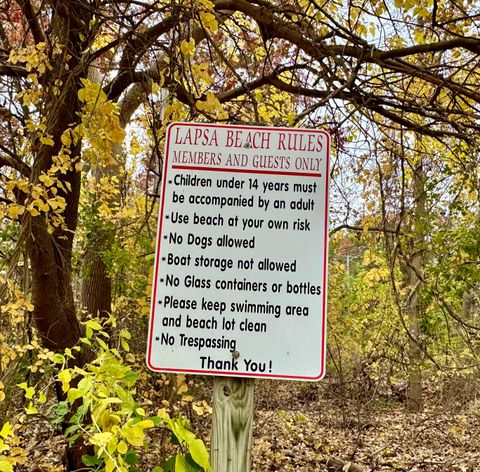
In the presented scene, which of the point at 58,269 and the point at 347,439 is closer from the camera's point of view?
the point at 58,269

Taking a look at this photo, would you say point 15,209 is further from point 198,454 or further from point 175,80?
point 198,454

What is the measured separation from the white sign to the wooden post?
87mm

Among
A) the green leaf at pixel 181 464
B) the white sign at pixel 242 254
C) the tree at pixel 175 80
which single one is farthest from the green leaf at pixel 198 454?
the tree at pixel 175 80

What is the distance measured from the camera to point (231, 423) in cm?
146

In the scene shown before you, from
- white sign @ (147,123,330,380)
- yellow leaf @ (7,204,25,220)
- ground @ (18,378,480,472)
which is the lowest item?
ground @ (18,378,480,472)

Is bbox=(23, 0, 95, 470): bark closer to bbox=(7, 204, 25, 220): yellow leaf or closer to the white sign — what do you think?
bbox=(7, 204, 25, 220): yellow leaf

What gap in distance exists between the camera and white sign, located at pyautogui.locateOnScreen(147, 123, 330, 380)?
1403 mm

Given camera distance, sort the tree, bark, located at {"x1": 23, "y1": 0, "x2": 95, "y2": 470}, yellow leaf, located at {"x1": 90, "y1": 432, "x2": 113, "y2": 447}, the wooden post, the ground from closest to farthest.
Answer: yellow leaf, located at {"x1": 90, "y1": 432, "x2": 113, "y2": 447} → the wooden post → the tree → bark, located at {"x1": 23, "y1": 0, "x2": 95, "y2": 470} → the ground

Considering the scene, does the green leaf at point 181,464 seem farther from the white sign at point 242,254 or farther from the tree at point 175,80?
the tree at point 175,80

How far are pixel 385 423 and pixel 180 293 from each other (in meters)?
8.16

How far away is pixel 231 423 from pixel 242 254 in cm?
50

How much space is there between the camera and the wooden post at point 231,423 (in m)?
1.45

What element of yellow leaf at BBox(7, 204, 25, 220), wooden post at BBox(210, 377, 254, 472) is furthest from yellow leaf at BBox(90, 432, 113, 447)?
yellow leaf at BBox(7, 204, 25, 220)

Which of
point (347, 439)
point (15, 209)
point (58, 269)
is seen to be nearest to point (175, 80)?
point (15, 209)
